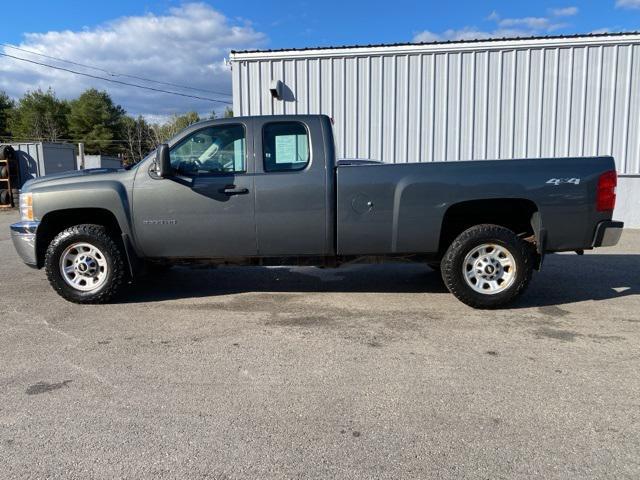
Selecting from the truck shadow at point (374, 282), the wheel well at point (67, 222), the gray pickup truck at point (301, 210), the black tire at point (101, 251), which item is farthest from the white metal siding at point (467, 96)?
the black tire at point (101, 251)

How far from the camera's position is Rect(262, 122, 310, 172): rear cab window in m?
5.27

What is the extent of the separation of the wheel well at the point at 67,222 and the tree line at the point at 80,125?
46.3 metres

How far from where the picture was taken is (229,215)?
523cm

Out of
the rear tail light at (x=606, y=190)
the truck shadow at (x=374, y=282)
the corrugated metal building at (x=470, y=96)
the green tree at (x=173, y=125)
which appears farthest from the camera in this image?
the green tree at (x=173, y=125)

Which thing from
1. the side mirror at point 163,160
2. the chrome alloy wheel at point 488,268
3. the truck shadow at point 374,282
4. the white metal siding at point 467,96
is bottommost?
the truck shadow at point 374,282

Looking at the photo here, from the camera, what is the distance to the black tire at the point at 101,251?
17.5 feet

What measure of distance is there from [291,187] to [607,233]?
3309mm

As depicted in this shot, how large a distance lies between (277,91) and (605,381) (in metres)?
10.1

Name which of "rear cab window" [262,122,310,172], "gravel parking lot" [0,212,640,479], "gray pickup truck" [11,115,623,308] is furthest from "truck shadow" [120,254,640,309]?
"rear cab window" [262,122,310,172]

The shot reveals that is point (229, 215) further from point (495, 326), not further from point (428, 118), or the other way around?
point (428, 118)

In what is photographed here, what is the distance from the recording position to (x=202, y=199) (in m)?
5.22

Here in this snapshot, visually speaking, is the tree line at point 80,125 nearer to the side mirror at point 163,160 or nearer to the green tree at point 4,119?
the green tree at point 4,119

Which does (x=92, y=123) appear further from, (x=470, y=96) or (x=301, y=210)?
(x=301, y=210)

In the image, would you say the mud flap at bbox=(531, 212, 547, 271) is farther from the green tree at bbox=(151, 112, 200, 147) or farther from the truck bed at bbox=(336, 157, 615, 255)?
the green tree at bbox=(151, 112, 200, 147)
